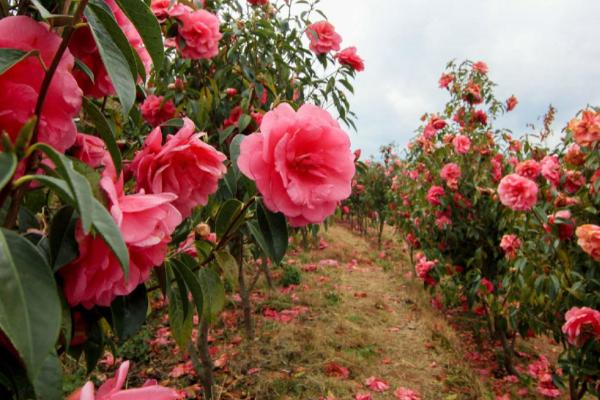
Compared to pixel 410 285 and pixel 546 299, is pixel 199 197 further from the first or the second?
pixel 410 285

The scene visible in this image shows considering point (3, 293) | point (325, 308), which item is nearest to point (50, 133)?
point (3, 293)

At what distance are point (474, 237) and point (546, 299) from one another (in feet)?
4.50

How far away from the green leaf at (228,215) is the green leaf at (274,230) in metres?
0.10

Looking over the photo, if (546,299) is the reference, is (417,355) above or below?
below

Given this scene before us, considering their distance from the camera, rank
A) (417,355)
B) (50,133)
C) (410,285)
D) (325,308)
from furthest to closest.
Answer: (410,285) → (325,308) → (417,355) → (50,133)

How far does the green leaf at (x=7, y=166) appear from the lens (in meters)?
0.29

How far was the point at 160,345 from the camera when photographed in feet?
9.20

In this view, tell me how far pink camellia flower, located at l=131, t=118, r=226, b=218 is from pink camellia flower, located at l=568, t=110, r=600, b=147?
174 centimetres

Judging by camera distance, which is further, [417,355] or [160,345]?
[417,355]

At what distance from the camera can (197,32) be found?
1.20 meters

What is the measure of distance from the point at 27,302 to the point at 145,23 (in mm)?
329

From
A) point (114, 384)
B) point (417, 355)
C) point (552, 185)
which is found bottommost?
point (417, 355)

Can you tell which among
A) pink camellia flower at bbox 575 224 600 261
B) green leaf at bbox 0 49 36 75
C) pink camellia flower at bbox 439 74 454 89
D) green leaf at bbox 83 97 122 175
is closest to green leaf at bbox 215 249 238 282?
green leaf at bbox 83 97 122 175

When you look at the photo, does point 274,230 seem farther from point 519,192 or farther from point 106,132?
point 519,192
